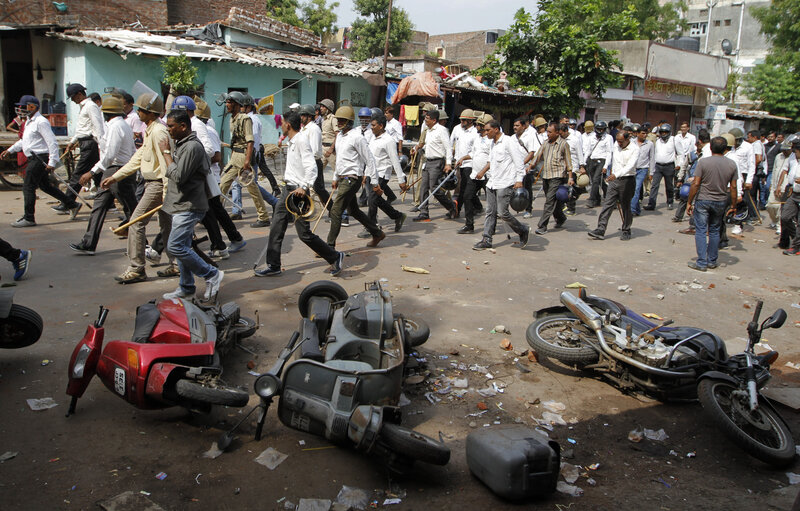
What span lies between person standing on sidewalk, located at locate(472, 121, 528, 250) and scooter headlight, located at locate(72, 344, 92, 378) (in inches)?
236

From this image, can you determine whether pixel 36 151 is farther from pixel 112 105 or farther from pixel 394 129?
pixel 394 129

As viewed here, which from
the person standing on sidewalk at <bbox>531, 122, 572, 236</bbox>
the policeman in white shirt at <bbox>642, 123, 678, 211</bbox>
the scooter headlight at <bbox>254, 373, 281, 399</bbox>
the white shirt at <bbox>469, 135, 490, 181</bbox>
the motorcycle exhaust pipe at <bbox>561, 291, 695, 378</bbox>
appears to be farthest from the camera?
the policeman in white shirt at <bbox>642, 123, 678, 211</bbox>

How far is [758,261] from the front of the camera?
29.9 feet

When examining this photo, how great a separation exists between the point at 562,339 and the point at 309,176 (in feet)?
12.3

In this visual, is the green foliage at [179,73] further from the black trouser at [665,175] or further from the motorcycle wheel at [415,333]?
the black trouser at [665,175]

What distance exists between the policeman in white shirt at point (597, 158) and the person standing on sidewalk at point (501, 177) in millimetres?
5305

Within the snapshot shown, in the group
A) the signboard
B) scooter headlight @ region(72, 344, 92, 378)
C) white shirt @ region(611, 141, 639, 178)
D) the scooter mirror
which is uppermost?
the signboard

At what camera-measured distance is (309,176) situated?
724 centimetres

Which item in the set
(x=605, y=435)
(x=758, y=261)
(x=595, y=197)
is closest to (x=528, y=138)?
(x=595, y=197)

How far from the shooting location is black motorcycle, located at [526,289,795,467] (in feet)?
12.5

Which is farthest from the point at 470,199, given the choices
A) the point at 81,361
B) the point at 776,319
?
the point at 81,361

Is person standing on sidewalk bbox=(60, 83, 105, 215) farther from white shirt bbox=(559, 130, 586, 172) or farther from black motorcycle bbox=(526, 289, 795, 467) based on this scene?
white shirt bbox=(559, 130, 586, 172)

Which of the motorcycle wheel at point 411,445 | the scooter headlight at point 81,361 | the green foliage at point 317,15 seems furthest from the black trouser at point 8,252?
the green foliage at point 317,15

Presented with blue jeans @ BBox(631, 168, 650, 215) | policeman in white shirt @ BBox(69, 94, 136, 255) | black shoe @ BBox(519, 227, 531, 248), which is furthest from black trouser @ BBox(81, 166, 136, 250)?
blue jeans @ BBox(631, 168, 650, 215)
